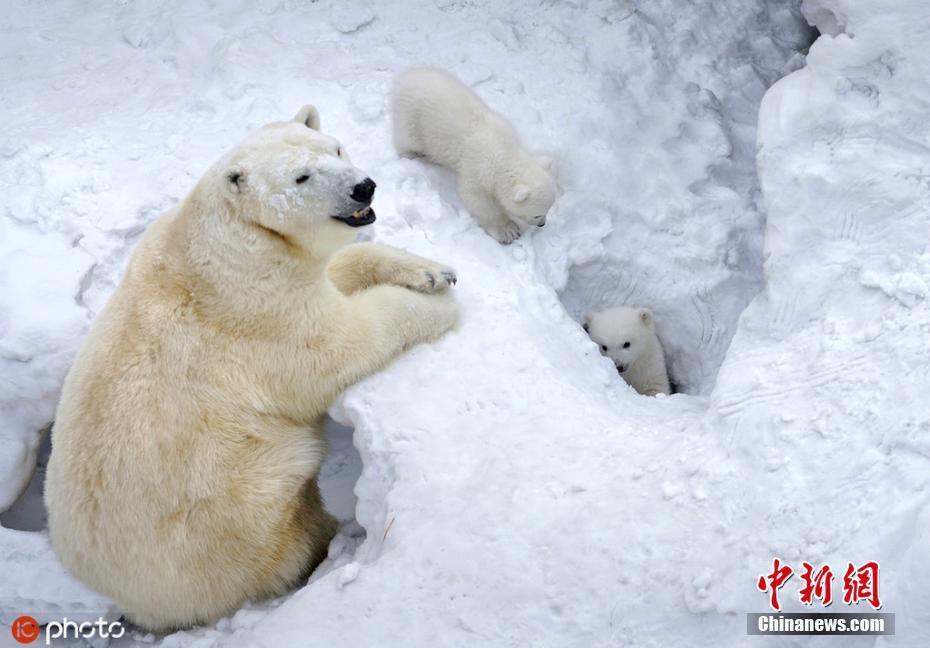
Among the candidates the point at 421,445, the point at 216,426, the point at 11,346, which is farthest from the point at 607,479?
the point at 11,346

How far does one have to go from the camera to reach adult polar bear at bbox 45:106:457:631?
11.8ft

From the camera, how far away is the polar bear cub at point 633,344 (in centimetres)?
522

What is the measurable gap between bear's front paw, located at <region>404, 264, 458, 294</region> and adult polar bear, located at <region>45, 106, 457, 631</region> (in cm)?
44

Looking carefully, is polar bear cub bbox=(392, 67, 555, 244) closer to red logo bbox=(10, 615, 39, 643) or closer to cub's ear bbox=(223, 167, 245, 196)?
cub's ear bbox=(223, 167, 245, 196)

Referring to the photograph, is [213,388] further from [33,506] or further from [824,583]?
[824,583]

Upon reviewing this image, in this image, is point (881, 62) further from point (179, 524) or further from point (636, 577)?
point (179, 524)

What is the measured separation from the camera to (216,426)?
375cm

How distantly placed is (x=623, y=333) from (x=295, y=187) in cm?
238

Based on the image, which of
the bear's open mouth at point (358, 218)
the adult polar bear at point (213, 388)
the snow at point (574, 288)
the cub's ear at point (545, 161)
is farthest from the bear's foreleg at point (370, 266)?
the cub's ear at point (545, 161)

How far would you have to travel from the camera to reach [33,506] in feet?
15.1

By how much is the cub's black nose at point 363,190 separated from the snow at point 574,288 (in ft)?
2.91

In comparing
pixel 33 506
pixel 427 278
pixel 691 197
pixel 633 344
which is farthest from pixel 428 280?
pixel 33 506

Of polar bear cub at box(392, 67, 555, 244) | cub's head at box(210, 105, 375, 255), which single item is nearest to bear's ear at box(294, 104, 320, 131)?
cub's head at box(210, 105, 375, 255)

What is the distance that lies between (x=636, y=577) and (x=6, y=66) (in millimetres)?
4812
